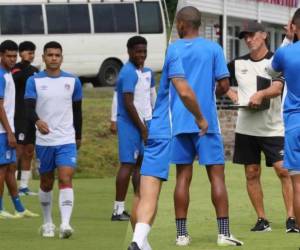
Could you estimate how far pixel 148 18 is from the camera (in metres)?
39.3

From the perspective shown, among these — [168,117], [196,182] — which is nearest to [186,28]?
[168,117]

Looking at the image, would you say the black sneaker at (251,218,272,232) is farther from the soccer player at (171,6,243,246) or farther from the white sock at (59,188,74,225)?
the white sock at (59,188,74,225)

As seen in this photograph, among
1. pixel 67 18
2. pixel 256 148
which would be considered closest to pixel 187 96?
pixel 256 148

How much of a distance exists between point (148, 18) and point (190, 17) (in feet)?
94.0

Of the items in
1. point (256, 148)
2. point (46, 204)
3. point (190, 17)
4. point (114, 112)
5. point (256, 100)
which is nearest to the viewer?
point (190, 17)

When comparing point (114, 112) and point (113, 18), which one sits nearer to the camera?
point (114, 112)

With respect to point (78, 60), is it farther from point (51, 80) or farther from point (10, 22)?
point (51, 80)

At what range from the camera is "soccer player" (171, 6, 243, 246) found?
10.9 metres

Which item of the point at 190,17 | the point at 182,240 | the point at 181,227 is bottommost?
the point at 182,240

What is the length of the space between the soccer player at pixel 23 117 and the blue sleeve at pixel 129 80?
3729mm

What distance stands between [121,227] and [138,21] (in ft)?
86.1

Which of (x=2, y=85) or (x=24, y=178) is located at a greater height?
(x=2, y=85)

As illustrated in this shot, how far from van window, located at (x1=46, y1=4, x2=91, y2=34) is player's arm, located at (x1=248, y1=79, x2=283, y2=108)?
2606 centimetres

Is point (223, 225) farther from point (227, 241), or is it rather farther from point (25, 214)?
point (25, 214)
